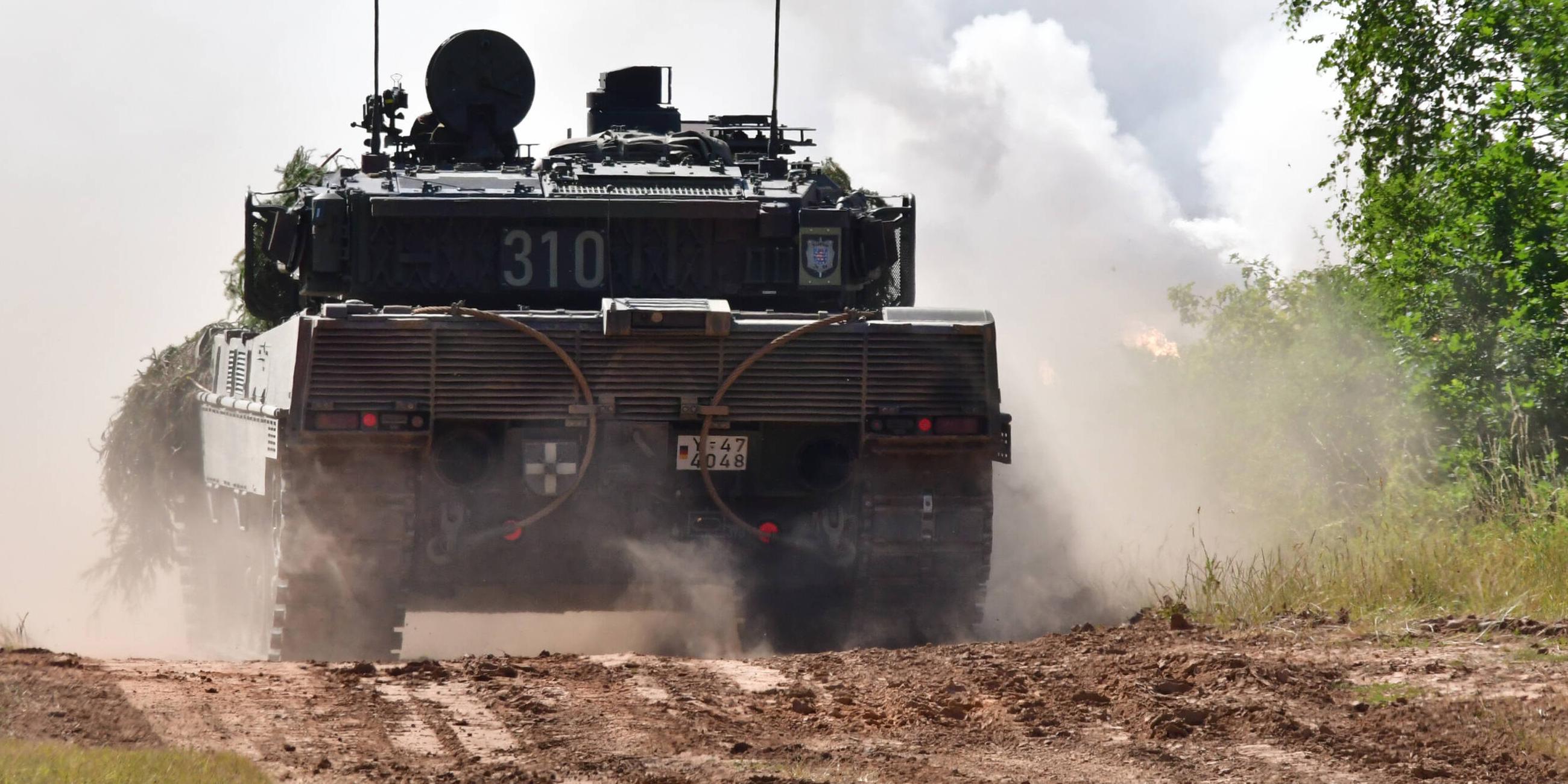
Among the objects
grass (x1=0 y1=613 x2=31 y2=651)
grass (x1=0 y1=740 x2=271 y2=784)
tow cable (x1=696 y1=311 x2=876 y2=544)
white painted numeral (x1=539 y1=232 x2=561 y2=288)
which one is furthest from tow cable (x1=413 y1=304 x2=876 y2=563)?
grass (x1=0 y1=740 x2=271 y2=784)

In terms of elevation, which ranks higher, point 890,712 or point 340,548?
point 340,548

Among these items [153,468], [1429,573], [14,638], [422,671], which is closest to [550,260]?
[422,671]

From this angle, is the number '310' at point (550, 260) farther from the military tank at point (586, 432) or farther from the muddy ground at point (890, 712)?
the muddy ground at point (890, 712)

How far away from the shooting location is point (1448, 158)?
12.2 m

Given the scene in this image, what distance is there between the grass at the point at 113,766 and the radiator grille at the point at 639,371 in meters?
3.43

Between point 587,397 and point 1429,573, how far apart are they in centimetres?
382

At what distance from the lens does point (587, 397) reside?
8.87 m

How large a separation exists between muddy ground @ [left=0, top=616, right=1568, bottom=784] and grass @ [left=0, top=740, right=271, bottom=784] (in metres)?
0.18

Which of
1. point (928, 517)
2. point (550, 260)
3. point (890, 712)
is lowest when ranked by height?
point (890, 712)

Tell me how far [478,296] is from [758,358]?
1.86m

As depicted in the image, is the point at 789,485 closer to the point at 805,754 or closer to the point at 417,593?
the point at 417,593

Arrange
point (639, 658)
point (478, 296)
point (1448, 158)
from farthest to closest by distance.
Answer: point (1448, 158) → point (478, 296) → point (639, 658)

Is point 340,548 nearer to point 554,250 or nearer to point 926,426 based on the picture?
point 554,250

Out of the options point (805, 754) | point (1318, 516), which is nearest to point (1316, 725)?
point (805, 754)
